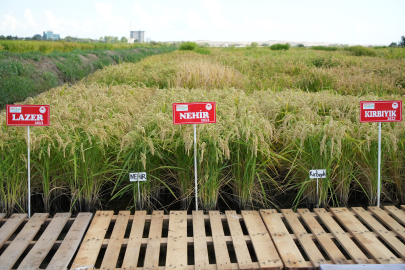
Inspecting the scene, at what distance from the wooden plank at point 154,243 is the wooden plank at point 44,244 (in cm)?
68

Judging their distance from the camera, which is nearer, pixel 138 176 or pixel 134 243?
pixel 134 243

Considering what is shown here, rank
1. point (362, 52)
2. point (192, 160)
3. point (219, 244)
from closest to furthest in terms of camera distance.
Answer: point (219, 244), point (192, 160), point (362, 52)

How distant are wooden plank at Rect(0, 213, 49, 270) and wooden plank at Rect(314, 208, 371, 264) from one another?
2.19 metres

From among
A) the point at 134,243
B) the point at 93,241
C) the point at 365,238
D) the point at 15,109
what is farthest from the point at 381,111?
the point at 15,109

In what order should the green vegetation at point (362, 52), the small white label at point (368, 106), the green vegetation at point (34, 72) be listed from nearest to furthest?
the small white label at point (368, 106) < the green vegetation at point (34, 72) < the green vegetation at point (362, 52)

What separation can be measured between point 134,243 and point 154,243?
142 mm

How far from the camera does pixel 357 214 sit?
2.80 m

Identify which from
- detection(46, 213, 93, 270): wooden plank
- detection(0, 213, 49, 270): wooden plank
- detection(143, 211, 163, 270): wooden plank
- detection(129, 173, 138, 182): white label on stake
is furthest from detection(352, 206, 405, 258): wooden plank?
detection(0, 213, 49, 270): wooden plank

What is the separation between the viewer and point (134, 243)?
2350mm

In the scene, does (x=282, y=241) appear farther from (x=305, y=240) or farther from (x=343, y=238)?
(x=343, y=238)

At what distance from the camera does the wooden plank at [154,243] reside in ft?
6.91

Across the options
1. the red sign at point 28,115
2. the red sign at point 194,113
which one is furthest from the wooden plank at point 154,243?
the red sign at point 28,115

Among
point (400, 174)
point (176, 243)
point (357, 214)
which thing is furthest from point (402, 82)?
point (176, 243)

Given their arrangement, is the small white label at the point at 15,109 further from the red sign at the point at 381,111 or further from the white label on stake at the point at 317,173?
the red sign at the point at 381,111
